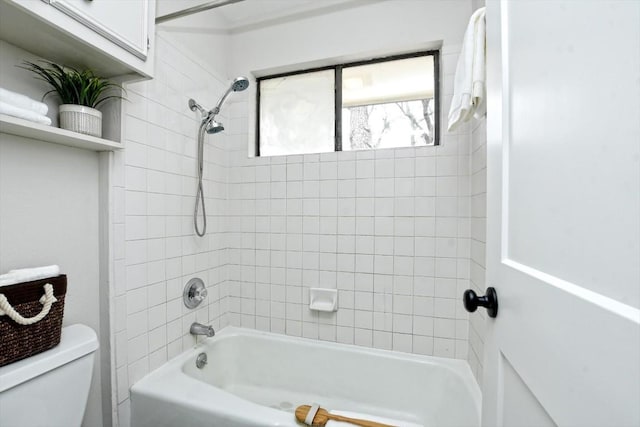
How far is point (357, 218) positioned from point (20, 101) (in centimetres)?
150

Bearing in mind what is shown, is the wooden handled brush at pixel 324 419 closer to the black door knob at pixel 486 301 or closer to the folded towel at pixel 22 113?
the black door knob at pixel 486 301

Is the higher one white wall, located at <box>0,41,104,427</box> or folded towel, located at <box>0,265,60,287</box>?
white wall, located at <box>0,41,104,427</box>

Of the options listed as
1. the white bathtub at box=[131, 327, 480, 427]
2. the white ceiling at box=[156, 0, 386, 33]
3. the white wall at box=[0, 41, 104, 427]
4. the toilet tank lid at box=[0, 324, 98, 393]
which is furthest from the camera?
the white ceiling at box=[156, 0, 386, 33]

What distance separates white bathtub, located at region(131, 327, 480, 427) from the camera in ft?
4.08

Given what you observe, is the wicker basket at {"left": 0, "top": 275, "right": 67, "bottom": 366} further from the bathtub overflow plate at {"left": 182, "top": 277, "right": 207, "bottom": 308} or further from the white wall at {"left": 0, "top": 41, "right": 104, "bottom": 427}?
the bathtub overflow plate at {"left": 182, "top": 277, "right": 207, "bottom": 308}

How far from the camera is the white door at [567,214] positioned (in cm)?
31

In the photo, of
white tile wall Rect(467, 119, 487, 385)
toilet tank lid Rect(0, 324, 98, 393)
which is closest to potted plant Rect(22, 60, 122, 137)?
toilet tank lid Rect(0, 324, 98, 393)

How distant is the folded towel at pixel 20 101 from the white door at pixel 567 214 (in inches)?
52.5

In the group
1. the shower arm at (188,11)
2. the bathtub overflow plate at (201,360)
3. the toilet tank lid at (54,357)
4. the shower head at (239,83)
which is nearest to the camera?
the toilet tank lid at (54,357)

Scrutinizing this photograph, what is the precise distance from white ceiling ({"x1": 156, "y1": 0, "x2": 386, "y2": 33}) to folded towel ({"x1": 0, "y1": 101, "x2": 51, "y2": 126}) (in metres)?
1.09

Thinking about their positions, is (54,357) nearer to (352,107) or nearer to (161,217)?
(161,217)

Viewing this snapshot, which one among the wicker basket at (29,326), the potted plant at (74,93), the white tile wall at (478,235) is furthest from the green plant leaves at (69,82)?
the white tile wall at (478,235)

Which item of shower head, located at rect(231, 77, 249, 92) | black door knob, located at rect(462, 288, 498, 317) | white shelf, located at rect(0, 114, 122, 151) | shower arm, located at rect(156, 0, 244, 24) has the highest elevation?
shower arm, located at rect(156, 0, 244, 24)

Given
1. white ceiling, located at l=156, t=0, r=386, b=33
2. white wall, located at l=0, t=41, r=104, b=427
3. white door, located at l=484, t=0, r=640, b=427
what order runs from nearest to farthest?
white door, located at l=484, t=0, r=640, b=427, white wall, located at l=0, t=41, r=104, b=427, white ceiling, located at l=156, t=0, r=386, b=33
